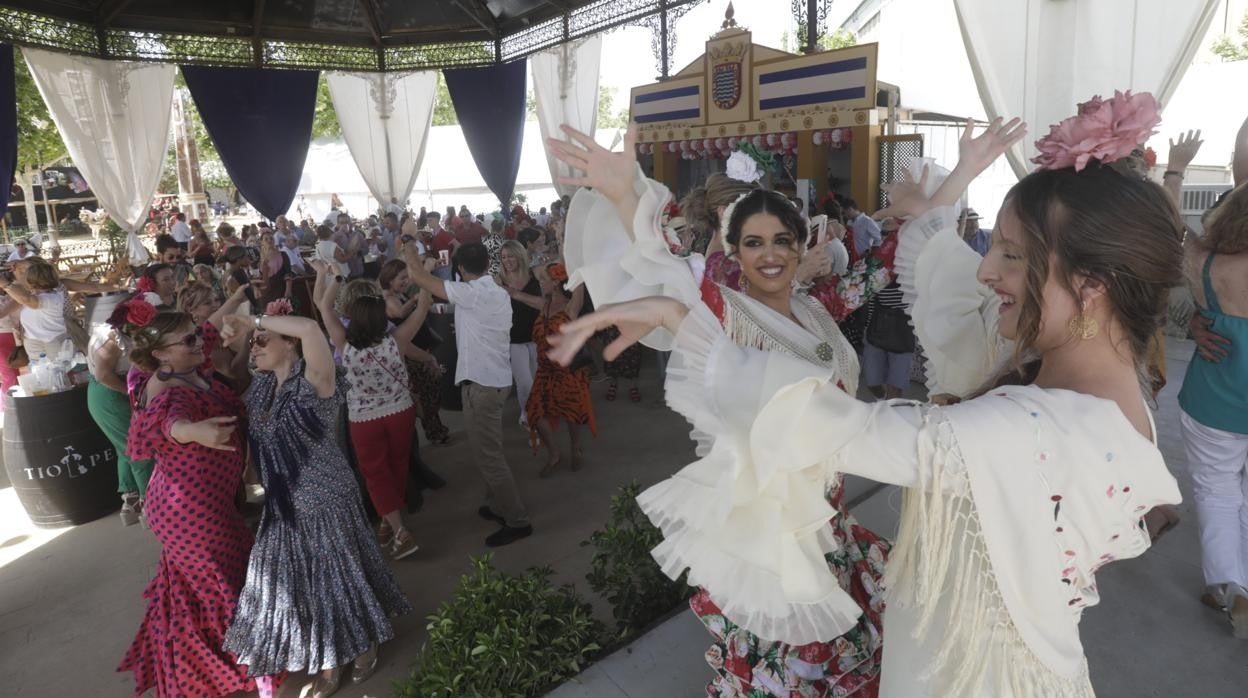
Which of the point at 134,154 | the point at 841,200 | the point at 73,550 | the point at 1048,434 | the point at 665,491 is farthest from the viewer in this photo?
the point at 134,154

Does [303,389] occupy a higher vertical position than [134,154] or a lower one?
lower

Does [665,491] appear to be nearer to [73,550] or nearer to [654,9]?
[73,550]

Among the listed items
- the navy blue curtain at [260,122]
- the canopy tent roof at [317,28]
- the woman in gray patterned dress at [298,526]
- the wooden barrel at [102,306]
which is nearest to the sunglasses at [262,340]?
the woman in gray patterned dress at [298,526]

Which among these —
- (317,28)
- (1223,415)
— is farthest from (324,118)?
(1223,415)

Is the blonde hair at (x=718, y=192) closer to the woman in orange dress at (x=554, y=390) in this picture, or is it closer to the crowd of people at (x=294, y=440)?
the crowd of people at (x=294, y=440)

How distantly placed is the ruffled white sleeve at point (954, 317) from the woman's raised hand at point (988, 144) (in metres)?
0.17

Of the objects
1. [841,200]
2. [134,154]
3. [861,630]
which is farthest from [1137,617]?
[134,154]

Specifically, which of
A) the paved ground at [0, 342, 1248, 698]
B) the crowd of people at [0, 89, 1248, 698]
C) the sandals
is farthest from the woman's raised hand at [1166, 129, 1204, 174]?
the sandals

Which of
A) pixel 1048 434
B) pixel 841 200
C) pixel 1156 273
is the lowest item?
pixel 1048 434

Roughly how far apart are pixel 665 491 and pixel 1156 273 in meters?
0.81

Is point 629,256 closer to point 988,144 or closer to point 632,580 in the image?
point 988,144

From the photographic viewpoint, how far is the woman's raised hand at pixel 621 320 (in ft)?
3.36

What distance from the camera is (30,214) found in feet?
77.5

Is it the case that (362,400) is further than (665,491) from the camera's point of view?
Yes
